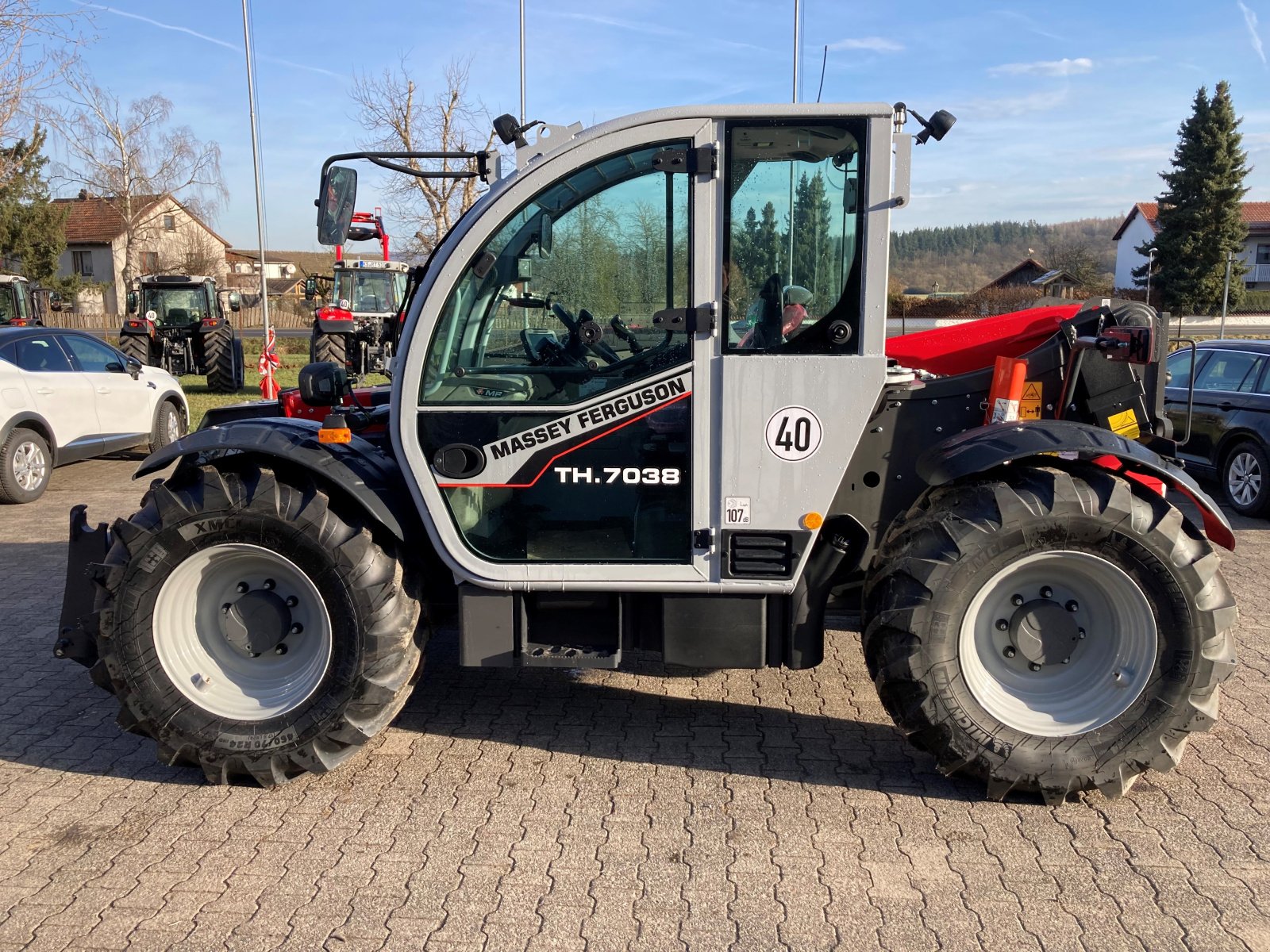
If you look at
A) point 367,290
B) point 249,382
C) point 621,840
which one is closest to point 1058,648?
point 621,840

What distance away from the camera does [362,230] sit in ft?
13.4

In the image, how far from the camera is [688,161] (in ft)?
11.3

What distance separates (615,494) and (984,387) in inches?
64.1

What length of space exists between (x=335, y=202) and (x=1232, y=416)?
900cm

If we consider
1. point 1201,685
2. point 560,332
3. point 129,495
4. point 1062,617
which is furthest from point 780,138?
point 129,495

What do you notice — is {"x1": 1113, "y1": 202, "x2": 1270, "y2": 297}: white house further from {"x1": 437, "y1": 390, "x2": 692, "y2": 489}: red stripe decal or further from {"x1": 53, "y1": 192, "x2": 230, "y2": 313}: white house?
{"x1": 437, "y1": 390, "x2": 692, "y2": 489}: red stripe decal

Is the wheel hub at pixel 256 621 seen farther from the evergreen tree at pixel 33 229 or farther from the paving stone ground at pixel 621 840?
the evergreen tree at pixel 33 229

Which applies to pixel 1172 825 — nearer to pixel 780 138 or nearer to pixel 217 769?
pixel 780 138

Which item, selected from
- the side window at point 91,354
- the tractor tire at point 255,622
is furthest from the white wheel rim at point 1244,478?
the side window at point 91,354

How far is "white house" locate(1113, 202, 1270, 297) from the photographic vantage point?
5772 centimetres

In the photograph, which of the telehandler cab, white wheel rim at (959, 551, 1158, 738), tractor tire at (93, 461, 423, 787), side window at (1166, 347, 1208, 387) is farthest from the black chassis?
side window at (1166, 347, 1208, 387)

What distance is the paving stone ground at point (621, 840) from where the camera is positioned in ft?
9.62

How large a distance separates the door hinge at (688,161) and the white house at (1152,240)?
58.1 meters

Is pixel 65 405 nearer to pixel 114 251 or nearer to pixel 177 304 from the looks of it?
pixel 177 304
